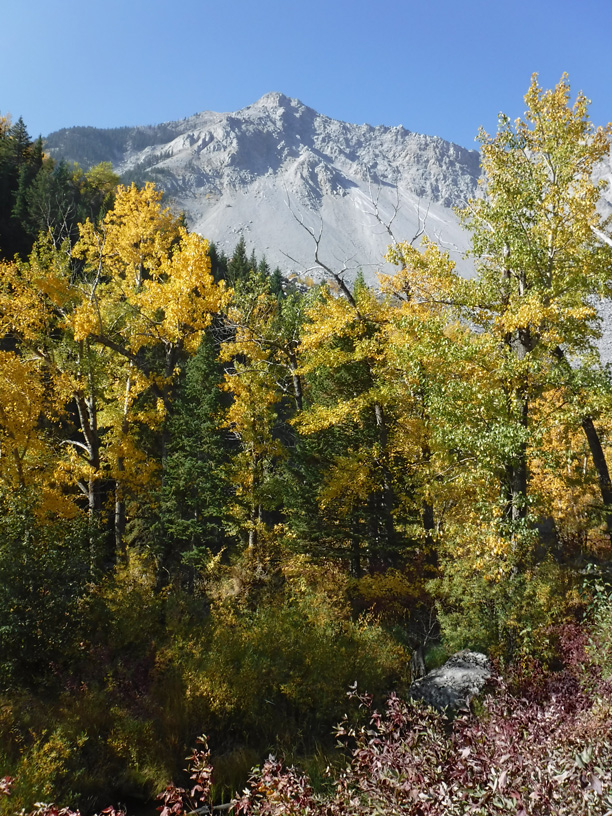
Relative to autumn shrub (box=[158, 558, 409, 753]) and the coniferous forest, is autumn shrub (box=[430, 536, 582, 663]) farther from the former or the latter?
autumn shrub (box=[158, 558, 409, 753])

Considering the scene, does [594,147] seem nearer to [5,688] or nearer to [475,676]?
[475,676]

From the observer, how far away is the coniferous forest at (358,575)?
443 cm

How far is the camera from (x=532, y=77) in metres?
10.8

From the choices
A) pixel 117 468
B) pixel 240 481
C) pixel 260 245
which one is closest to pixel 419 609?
pixel 240 481

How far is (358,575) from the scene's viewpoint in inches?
649

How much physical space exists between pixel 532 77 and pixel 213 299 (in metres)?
8.80

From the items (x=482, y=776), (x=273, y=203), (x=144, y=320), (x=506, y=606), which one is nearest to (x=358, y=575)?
(x=506, y=606)

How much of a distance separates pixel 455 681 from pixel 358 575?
740 centimetres

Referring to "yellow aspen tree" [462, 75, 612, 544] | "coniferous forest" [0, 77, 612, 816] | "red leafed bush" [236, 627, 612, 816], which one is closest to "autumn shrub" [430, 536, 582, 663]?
"coniferous forest" [0, 77, 612, 816]

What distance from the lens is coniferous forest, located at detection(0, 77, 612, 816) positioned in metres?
4.43

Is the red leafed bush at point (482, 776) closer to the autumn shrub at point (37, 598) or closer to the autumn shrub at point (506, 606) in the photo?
the autumn shrub at point (506, 606)

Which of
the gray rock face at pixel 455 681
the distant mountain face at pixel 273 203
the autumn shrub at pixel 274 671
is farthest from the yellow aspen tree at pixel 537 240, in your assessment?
the distant mountain face at pixel 273 203

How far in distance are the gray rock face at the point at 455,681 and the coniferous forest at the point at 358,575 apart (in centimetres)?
33

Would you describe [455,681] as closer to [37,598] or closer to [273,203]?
[37,598]
